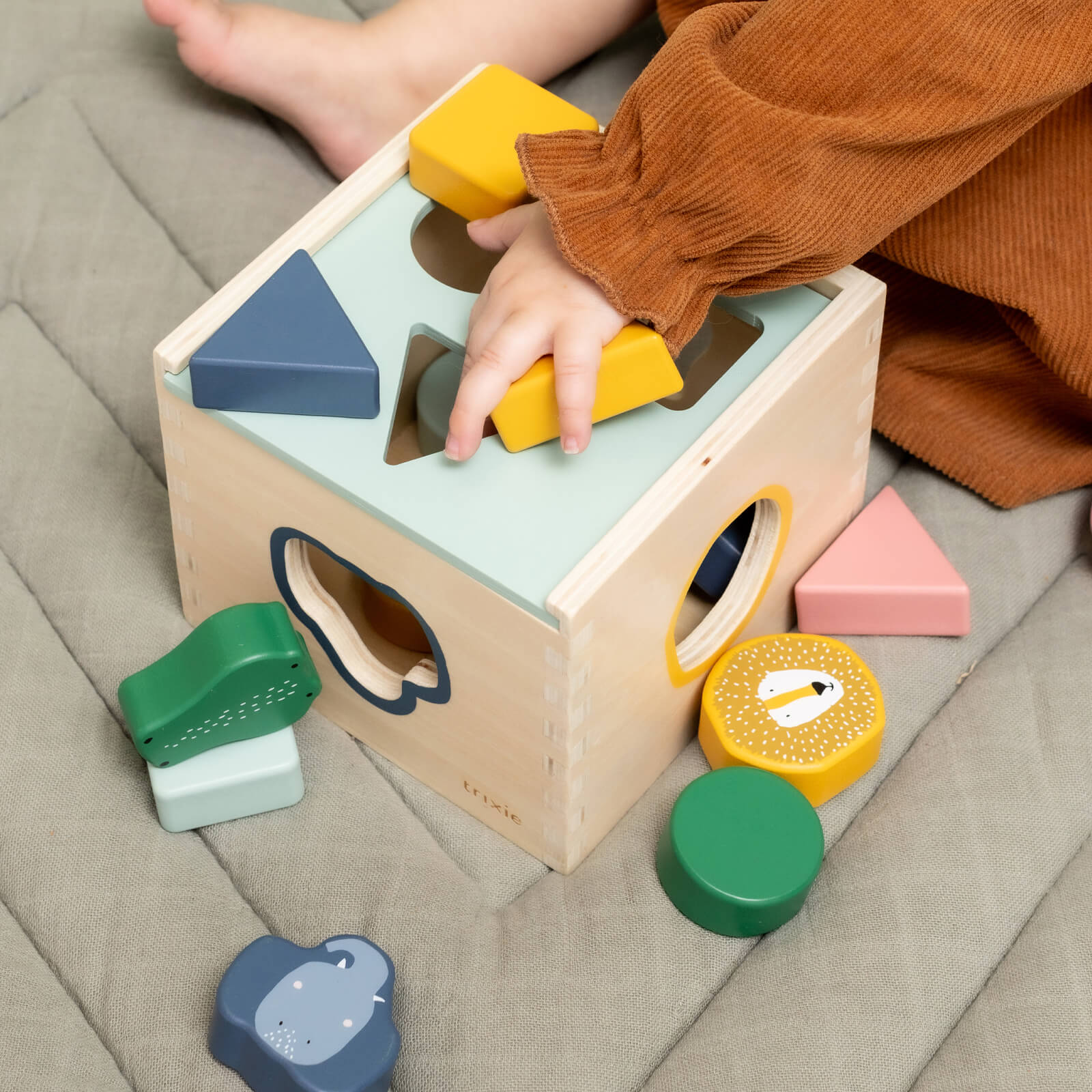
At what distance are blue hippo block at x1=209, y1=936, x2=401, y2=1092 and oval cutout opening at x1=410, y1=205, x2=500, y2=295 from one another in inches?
15.9

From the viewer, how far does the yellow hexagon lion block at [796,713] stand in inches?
32.6

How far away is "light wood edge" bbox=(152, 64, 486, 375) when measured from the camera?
0.78 meters

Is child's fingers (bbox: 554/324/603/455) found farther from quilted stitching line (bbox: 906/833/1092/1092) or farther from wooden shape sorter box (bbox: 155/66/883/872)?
quilted stitching line (bbox: 906/833/1092/1092)

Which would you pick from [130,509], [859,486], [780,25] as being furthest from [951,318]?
[130,509]

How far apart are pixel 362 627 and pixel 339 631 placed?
71mm

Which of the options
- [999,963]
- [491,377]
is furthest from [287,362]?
[999,963]

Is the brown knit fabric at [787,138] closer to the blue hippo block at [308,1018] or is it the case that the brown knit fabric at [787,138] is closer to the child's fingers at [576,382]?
the child's fingers at [576,382]

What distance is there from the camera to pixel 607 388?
75cm

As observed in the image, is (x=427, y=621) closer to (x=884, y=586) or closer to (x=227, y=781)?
(x=227, y=781)

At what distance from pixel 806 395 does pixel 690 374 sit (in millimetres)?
87

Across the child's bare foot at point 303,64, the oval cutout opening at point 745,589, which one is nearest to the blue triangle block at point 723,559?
the oval cutout opening at point 745,589

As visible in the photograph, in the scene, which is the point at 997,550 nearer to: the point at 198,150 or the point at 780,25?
the point at 780,25

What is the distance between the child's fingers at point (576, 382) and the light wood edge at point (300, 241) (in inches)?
7.0

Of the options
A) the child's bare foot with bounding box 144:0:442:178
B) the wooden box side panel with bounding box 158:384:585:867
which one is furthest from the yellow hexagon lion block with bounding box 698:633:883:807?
the child's bare foot with bounding box 144:0:442:178
